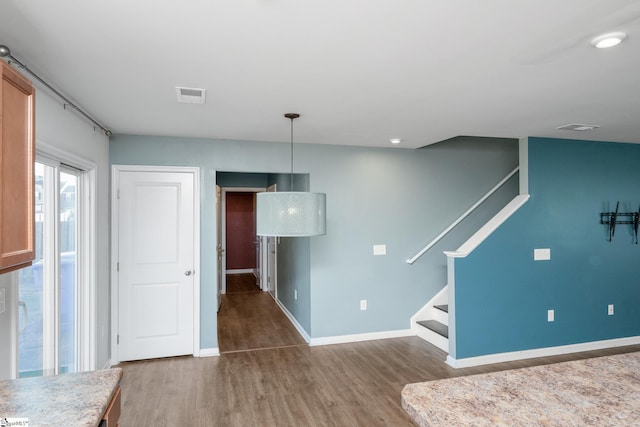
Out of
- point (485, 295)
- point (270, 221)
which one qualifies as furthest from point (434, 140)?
point (270, 221)

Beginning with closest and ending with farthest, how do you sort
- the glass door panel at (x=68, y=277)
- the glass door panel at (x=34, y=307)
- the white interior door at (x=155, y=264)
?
the glass door panel at (x=34, y=307) → the glass door panel at (x=68, y=277) → the white interior door at (x=155, y=264)

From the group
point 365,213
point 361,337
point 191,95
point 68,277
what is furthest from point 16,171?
point 361,337

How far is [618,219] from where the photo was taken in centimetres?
451

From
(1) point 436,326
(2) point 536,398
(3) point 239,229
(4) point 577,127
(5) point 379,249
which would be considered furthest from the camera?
(3) point 239,229

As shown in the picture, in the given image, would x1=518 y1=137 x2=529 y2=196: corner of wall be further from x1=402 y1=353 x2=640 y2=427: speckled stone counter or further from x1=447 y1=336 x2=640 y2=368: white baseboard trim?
x1=402 y1=353 x2=640 y2=427: speckled stone counter

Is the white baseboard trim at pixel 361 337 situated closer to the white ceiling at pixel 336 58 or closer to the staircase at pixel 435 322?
the staircase at pixel 435 322

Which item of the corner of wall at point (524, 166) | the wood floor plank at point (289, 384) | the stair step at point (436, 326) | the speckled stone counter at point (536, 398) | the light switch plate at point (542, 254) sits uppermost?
the corner of wall at point (524, 166)

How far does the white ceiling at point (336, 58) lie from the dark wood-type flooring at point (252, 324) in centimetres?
261

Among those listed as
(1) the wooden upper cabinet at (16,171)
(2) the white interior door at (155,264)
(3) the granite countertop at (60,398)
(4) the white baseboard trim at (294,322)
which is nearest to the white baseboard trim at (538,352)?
(4) the white baseboard trim at (294,322)

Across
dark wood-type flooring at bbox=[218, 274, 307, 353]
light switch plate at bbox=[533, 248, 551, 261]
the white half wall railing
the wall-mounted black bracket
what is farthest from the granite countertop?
the wall-mounted black bracket

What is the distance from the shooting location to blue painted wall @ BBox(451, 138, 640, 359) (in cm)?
400

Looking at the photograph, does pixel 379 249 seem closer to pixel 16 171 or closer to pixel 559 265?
pixel 559 265

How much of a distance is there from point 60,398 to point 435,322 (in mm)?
4102

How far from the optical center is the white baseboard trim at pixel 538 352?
391 cm
